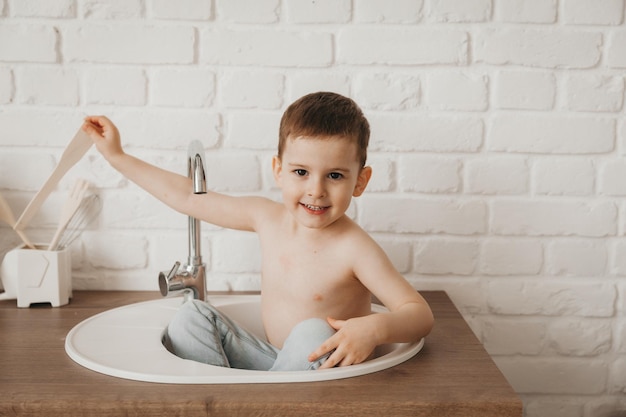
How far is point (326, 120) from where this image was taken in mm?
1114

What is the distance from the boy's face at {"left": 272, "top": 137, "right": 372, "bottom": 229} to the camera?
43.7 inches

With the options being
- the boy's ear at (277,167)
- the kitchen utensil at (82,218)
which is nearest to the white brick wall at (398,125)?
the kitchen utensil at (82,218)

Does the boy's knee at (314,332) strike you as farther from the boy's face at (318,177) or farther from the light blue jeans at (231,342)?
the boy's face at (318,177)

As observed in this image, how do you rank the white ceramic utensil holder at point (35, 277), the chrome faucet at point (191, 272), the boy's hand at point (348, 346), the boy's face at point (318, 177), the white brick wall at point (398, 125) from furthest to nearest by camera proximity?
the white brick wall at point (398, 125) < the white ceramic utensil holder at point (35, 277) < the chrome faucet at point (191, 272) < the boy's face at point (318, 177) < the boy's hand at point (348, 346)

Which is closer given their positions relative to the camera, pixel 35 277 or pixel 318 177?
pixel 318 177

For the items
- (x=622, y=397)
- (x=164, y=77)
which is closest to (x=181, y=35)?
(x=164, y=77)

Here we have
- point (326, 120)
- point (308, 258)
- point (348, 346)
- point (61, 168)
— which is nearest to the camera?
point (348, 346)

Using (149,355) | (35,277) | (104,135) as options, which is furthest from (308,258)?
(35,277)

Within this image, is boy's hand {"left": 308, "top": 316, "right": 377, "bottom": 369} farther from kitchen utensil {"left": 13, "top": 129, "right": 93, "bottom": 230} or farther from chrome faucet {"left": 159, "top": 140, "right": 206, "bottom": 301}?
kitchen utensil {"left": 13, "top": 129, "right": 93, "bottom": 230}

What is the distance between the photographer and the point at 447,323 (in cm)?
125

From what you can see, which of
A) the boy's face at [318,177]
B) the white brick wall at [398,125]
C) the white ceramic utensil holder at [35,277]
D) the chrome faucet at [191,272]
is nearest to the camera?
the boy's face at [318,177]

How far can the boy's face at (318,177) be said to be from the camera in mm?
1110

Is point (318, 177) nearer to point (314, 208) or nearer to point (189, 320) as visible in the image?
point (314, 208)

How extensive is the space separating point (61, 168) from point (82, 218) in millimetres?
212
